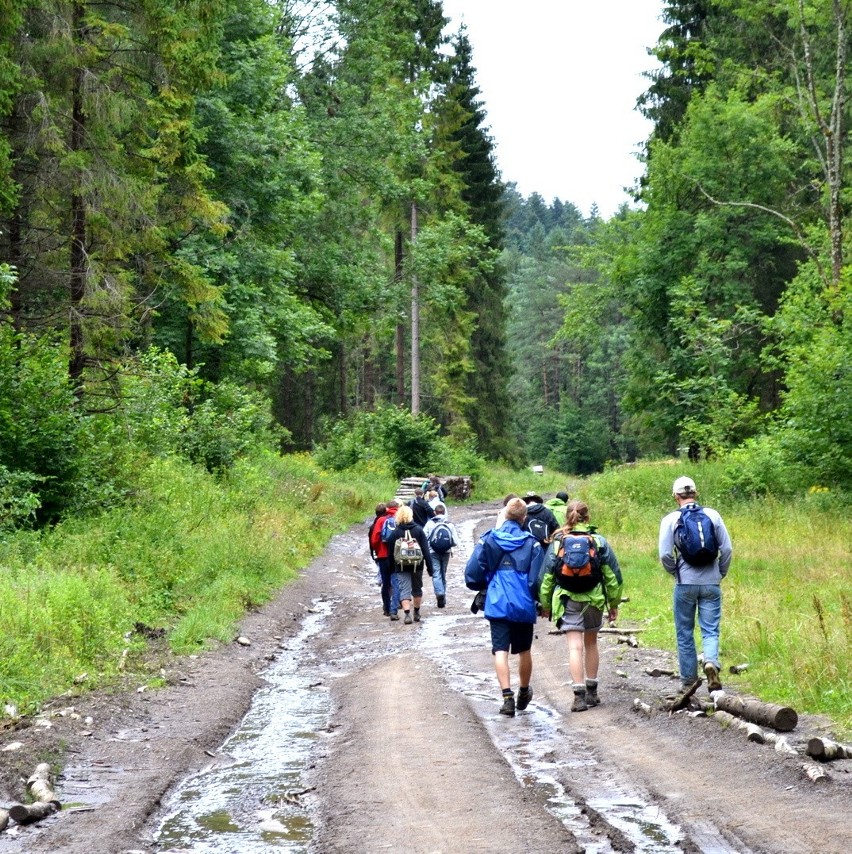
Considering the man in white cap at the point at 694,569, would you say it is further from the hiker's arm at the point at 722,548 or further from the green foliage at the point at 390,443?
the green foliage at the point at 390,443

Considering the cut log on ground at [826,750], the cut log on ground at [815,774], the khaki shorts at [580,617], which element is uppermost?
the khaki shorts at [580,617]

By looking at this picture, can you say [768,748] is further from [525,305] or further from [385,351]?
[525,305]

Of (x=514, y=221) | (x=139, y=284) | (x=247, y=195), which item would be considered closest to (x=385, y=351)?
(x=247, y=195)

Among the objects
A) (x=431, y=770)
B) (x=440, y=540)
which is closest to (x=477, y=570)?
(x=431, y=770)

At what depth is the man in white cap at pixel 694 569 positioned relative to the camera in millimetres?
9711

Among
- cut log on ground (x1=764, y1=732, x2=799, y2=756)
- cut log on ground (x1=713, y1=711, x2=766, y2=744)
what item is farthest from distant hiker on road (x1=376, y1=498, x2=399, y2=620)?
cut log on ground (x1=764, y1=732, x2=799, y2=756)

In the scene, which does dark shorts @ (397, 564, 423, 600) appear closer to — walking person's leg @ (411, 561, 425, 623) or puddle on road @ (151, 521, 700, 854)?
walking person's leg @ (411, 561, 425, 623)

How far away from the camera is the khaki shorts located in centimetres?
1043

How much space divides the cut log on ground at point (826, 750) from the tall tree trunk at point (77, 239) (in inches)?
600

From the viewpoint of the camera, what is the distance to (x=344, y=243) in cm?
3906

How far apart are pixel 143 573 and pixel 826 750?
11.1 meters

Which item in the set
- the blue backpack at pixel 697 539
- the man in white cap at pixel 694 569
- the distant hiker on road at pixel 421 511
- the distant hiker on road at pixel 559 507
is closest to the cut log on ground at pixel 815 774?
the man in white cap at pixel 694 569

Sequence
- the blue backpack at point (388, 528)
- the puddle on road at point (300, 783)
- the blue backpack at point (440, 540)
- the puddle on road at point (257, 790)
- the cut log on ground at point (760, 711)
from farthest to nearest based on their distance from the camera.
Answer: the blue backpack at point (440, 540), the blue backpack at point (388, 528), the cut log on ground at point (760, 711), the puddle on road at point (257, 790), the puddle on road at point (300, 783)

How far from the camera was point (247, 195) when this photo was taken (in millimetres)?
31188
